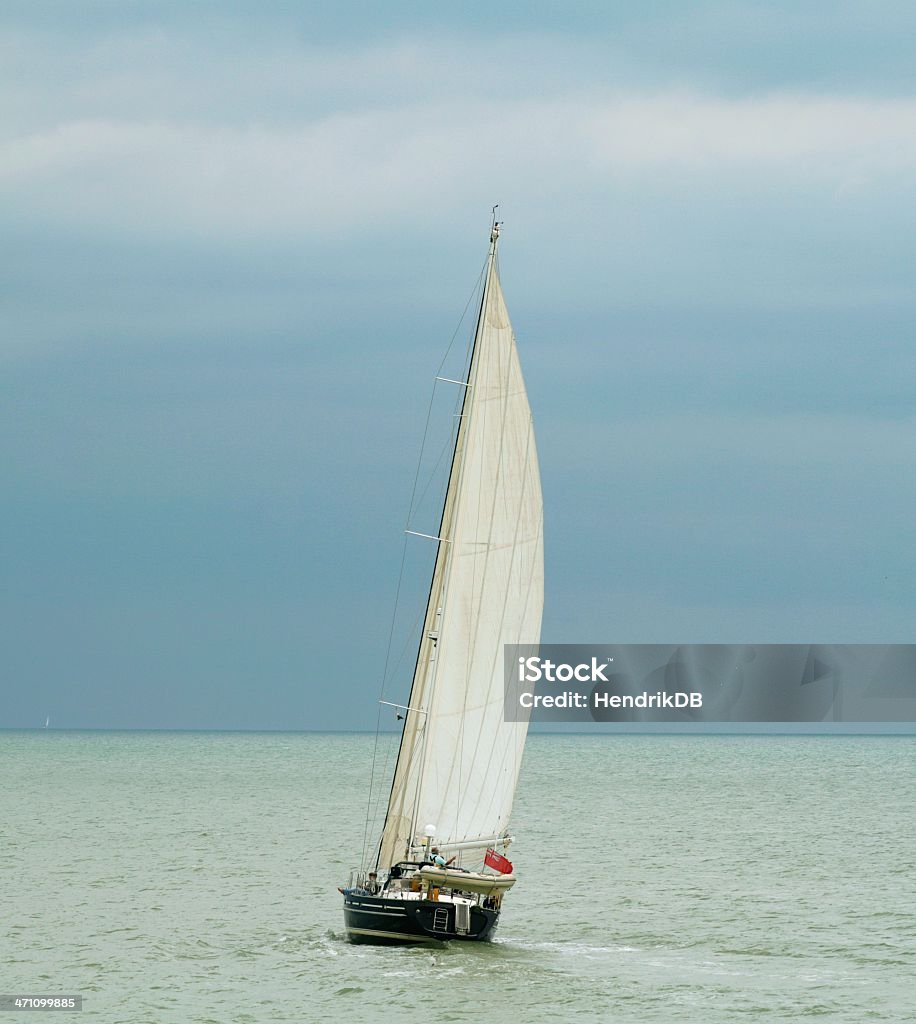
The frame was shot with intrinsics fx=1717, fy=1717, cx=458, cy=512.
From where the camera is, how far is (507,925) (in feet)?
180

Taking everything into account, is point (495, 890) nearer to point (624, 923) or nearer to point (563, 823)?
point (624, 923)

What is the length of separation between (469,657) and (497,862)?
566cm

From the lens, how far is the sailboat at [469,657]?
46.2 m

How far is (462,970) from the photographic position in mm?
44406

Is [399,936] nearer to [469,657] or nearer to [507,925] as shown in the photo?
[469,657]

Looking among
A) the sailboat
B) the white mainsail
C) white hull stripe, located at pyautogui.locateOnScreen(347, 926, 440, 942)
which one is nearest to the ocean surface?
white hull stripe, located at pyautogui.locateOnScreen(347, 926, 440, 942)

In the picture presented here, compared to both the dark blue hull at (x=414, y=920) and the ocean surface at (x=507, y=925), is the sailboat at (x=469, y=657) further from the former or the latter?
the ocean surface at (x=507, y=925)

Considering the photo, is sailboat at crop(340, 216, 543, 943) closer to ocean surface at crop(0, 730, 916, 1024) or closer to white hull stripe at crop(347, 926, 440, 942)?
white hull stripe at crop(347, 926, 440, 942)

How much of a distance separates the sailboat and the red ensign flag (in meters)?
0.05

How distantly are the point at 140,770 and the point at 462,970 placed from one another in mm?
159967

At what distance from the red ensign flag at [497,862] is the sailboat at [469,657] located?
46mm

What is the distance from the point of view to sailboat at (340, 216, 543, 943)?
46.2 meters

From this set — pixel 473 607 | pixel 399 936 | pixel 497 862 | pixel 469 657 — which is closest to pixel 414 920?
pixel 399 936

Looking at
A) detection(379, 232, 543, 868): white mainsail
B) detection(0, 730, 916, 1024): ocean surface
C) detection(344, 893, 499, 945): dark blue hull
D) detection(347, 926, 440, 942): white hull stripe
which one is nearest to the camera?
detection(0, 730, 916, 1024): ocean surface
